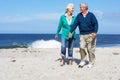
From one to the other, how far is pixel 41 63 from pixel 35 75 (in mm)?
2184

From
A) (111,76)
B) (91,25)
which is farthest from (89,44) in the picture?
(111,76)

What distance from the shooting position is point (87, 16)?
1231cm

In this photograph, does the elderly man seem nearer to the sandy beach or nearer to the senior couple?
the senior couple

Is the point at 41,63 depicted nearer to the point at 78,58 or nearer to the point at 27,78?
Answer: the point at 78,58

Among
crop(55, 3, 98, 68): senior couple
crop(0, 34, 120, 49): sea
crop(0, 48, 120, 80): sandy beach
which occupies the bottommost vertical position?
crop(0, 34, 120, 49): sea

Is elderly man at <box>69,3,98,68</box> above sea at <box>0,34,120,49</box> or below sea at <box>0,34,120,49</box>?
above

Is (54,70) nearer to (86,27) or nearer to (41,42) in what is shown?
(86,27)

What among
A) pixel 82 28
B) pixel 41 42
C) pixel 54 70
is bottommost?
pixel 41 42

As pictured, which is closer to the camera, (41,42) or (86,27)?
(86,27)

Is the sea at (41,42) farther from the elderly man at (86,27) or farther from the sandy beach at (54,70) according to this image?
the elderly man at (86,27)

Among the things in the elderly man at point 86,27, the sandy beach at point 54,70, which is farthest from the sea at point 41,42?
the elderly man at point 86,27

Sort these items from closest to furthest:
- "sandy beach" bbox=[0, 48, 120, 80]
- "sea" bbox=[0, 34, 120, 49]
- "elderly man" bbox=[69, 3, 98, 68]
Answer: "sandy beach" bbox=[0, 48, 120, 80] → "elderly man" bbox=[69, 3, 98, 68] → "sea" bbox=[0, 34, 120, 49]

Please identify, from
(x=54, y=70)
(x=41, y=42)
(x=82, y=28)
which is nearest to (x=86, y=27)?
(x=82, y=28)

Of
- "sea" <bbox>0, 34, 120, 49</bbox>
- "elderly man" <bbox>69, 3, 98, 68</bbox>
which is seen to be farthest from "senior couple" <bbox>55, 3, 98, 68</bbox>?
"sea" <bbox>0, 34, 120, 49</bbox>
